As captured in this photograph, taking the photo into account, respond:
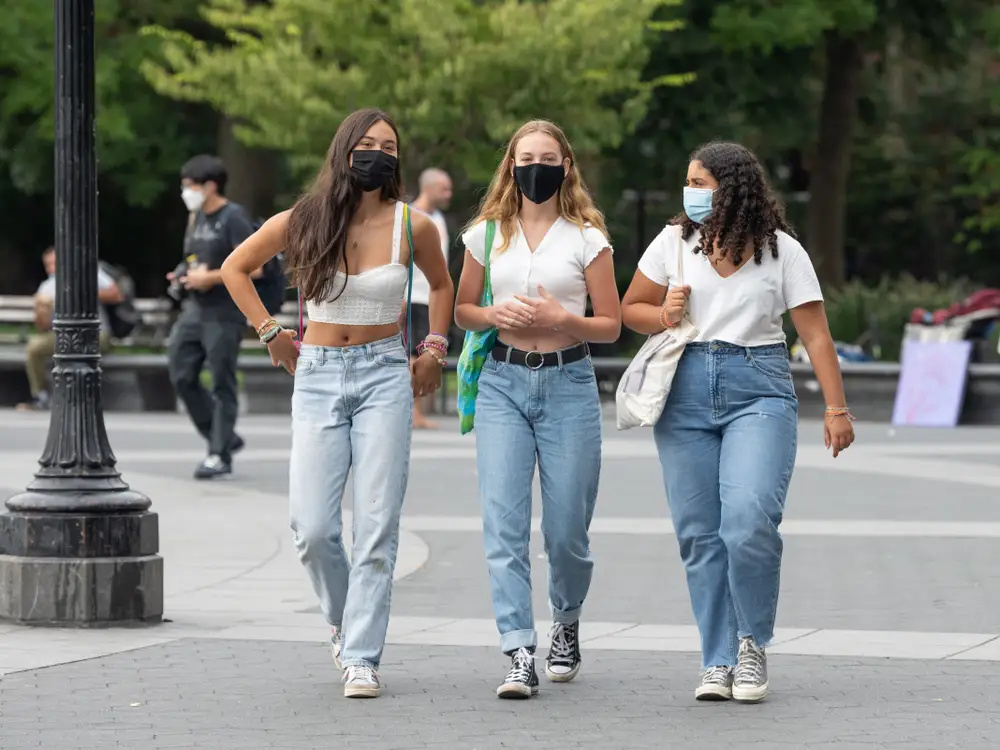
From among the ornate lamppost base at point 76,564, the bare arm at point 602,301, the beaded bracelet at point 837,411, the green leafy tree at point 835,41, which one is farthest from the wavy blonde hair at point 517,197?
the green leafy tree at point 835,41

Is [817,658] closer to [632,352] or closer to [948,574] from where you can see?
[948,574]

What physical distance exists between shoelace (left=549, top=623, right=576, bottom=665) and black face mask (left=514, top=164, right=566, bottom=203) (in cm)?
136

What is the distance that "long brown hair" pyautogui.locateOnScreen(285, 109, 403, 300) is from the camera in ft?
21.6

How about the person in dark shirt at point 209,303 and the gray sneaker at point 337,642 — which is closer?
the gray sneaker at point 337,642

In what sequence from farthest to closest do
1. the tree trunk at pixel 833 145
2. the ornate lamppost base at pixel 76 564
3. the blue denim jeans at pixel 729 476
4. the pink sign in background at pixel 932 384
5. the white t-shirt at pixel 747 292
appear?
the tree trunk at pixel 833 145 → the pink sign in background at pixel 932 384 → the ornate lamppost base at pixel 76 564 → the white t-shirt at pixel 747 292 → the blue denim jeans at pixel 729 476

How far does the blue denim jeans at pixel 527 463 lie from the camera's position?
663 cm

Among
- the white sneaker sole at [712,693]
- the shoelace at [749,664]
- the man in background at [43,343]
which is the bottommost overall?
the man in background at [43,343]

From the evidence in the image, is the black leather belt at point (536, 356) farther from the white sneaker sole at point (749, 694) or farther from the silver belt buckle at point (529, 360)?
the white sneaker sole at point (749, 694)

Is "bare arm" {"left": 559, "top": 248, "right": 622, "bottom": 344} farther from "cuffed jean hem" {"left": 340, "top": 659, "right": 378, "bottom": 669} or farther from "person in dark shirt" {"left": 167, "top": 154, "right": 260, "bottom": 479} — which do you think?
"person in dark shirt" {"left": 167, "top": 154, "right": 260, "bottom": 479}

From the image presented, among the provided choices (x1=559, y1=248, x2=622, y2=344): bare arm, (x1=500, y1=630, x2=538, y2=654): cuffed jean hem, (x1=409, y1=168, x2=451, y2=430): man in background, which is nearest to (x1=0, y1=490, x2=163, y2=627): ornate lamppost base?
(x1=500, y1=630, x2=538, y2=654): cuffed jean hem

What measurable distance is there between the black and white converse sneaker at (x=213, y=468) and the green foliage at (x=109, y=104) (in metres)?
17.5

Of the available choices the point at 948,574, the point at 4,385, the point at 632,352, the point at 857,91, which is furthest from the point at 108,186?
the point at 948,574

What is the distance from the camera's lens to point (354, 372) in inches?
260

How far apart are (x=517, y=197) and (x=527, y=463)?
2.74ft
